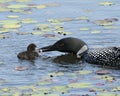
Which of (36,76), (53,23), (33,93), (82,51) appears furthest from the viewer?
(53,23)

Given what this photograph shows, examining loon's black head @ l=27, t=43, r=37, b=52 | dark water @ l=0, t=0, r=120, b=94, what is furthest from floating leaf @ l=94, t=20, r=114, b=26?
loon's black head @ l=27, t=43, r=37, b=52

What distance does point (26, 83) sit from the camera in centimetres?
1359

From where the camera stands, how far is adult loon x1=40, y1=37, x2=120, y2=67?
15.5 meters

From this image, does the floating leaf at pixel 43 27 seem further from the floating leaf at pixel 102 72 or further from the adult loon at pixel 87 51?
the floating leaf at pixel 102 72

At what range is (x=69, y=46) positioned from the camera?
16578 millimetres

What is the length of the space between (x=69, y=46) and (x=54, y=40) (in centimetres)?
51

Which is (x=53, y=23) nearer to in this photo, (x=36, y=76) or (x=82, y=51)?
(x=82, y=51)

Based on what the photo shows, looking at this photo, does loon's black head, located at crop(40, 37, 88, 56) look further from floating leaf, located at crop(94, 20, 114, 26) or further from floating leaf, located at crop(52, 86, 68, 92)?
floating leaf, located at crop(52, 86, 68, 92)

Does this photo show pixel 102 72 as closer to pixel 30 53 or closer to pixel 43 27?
pixel 30 53

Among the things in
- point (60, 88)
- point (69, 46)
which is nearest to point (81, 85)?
point (60, 88)

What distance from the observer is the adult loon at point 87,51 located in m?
15.5

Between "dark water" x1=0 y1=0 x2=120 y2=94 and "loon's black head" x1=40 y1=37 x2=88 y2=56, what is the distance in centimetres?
16

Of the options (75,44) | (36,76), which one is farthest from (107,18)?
(36,76)

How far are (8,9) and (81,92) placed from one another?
6.85m
